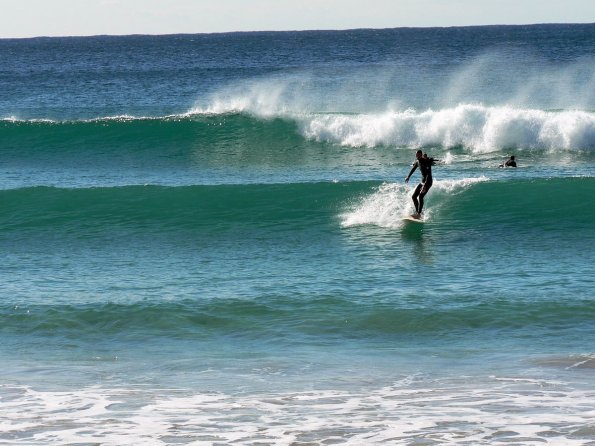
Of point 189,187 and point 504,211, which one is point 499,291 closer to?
point 504,211

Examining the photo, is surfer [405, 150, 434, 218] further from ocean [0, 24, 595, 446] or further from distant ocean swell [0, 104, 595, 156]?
distant ocean swell [0, 104, 595, 156]

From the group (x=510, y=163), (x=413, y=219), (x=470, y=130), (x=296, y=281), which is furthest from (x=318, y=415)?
(x=470, y=130)

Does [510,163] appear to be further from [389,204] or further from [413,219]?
[413,219]

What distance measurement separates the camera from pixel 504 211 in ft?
63.9

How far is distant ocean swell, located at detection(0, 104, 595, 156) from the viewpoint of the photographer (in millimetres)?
28281

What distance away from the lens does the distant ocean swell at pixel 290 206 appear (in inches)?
757

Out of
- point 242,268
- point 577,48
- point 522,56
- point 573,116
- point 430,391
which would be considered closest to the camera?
point 430,391

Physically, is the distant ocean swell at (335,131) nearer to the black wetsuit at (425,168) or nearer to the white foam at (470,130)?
the white foam at (470,130)

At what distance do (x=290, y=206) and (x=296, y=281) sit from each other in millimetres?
5450

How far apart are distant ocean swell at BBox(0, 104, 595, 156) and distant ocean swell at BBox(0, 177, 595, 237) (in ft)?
23.1

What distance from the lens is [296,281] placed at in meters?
15.2

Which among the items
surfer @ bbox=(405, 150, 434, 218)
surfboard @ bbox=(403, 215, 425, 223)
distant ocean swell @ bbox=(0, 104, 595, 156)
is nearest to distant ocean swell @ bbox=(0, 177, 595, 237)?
surfboard @ bbox=(403, 215, 425, 223)

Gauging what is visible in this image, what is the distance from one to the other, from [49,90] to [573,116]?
112ft

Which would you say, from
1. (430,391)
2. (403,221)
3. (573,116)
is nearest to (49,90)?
(573,116)
